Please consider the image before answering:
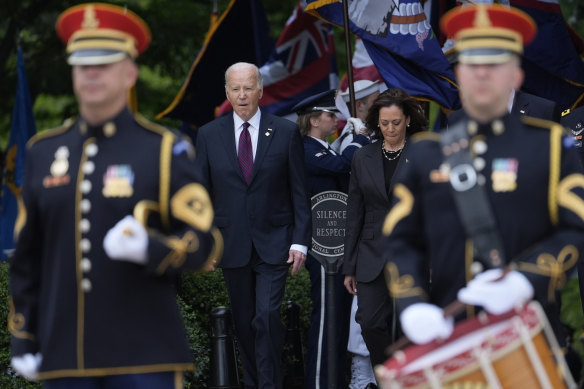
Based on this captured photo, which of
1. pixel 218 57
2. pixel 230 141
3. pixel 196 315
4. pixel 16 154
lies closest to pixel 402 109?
pixel 230 141

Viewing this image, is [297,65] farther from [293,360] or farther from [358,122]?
[293,360]

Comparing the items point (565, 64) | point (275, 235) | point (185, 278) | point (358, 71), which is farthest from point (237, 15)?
point (275, 235)

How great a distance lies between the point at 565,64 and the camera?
492 inches

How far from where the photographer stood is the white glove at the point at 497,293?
480cm

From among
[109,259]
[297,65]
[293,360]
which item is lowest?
[293,360]

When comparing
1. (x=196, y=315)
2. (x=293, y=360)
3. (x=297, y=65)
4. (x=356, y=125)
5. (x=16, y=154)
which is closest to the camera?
(x=196, y=315)

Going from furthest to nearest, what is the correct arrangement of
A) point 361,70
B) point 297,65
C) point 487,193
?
point 297,65
point 361,70
point 487,193

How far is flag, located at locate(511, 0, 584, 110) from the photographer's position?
1245cm

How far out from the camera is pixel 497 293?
4805mm

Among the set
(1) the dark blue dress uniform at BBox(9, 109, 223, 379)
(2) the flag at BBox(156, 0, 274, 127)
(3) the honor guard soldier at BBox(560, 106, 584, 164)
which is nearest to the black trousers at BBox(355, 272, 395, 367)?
(3) the honor guard soldier at BBox(560, 106, 584, 164)

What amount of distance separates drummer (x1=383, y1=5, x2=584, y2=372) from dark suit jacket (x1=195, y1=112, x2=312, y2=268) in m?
3.64

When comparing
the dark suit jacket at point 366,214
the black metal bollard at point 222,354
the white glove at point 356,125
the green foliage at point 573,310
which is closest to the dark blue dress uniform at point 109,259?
the green foliage at point 573,310

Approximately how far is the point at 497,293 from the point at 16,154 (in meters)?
11.2

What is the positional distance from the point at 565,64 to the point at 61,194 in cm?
801
